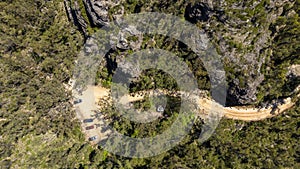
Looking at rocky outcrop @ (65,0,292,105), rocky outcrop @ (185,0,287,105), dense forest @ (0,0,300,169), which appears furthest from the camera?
dense forest @ (0,0,300,169)

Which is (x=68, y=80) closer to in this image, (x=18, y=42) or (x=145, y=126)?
(x=18, y=42)

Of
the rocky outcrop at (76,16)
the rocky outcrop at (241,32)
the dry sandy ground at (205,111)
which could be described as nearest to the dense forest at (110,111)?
the rocky outcrop at (241,32)

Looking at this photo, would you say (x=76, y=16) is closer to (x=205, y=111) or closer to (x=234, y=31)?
(x=234, y=31)

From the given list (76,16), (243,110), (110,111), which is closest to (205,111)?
(243,110)

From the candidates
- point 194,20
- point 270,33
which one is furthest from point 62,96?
point 270,33

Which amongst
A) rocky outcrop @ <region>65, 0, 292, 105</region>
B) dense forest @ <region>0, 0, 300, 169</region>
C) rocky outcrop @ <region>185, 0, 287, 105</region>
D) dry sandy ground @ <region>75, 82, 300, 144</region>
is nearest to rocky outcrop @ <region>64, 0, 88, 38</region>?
rocky outcrop @ <region>65, 0, 292, 105</region>

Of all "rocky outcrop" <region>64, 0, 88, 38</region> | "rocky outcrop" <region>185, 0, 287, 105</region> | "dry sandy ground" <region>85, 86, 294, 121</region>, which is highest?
"rocky outcrop" <region>64, 0, 88, 38</region>

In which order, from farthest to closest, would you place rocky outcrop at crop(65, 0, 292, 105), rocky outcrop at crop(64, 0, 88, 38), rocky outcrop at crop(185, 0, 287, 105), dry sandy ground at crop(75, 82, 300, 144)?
dry sandy ground at crop(75, 82, 300, 144) < rocky outcrop at crop(64, 0, 88, 38) < rocky outcrop at crop(65, 0, 292, 105) < rocky outcrop at crop(185, 0, 287, 105)

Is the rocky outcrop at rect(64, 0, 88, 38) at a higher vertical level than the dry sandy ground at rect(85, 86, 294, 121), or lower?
higher

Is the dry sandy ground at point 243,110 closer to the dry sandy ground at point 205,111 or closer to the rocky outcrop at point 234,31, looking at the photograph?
the dry sandy ground at point 205,111

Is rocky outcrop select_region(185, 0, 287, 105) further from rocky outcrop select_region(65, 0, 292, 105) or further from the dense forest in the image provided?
the dense forest
